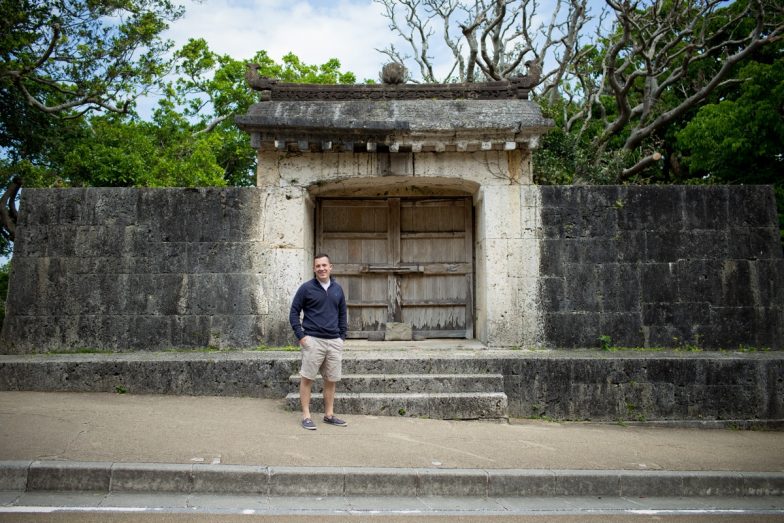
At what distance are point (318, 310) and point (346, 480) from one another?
81.4 inches

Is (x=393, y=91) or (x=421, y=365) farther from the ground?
(x=393, y=91)

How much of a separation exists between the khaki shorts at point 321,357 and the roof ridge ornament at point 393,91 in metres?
4.99

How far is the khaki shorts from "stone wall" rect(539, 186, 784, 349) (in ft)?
12.7

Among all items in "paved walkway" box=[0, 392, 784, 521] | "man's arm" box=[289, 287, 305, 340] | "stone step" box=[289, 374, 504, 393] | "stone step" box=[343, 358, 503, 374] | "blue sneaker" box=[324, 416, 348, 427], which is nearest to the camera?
"paved walkway" box=[0, 392, 784, 521]

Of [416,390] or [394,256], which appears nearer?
[416,390]

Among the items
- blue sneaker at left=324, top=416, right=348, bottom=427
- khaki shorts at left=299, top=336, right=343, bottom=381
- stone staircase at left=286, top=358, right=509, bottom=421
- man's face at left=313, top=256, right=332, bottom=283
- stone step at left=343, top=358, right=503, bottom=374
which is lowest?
blue sneaker at left=324, top=416, right=348, bottom=427

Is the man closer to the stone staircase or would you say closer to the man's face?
the man's face

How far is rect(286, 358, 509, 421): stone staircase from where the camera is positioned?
6867mm

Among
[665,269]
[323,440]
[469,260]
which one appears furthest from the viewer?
[469,260]

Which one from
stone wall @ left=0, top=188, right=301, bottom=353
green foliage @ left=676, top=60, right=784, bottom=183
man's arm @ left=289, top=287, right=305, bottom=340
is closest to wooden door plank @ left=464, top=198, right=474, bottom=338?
stone wall @ left=0, top=188, right=301, bottom=353

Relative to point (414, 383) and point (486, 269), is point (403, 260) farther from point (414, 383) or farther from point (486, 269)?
point (414, 383)

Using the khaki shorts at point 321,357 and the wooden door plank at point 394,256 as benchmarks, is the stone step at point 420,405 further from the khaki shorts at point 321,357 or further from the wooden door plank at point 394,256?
the wooden door plank at point 394,256

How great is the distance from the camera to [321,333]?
6.21 m

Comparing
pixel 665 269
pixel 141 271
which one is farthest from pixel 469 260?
pixel 141 271
